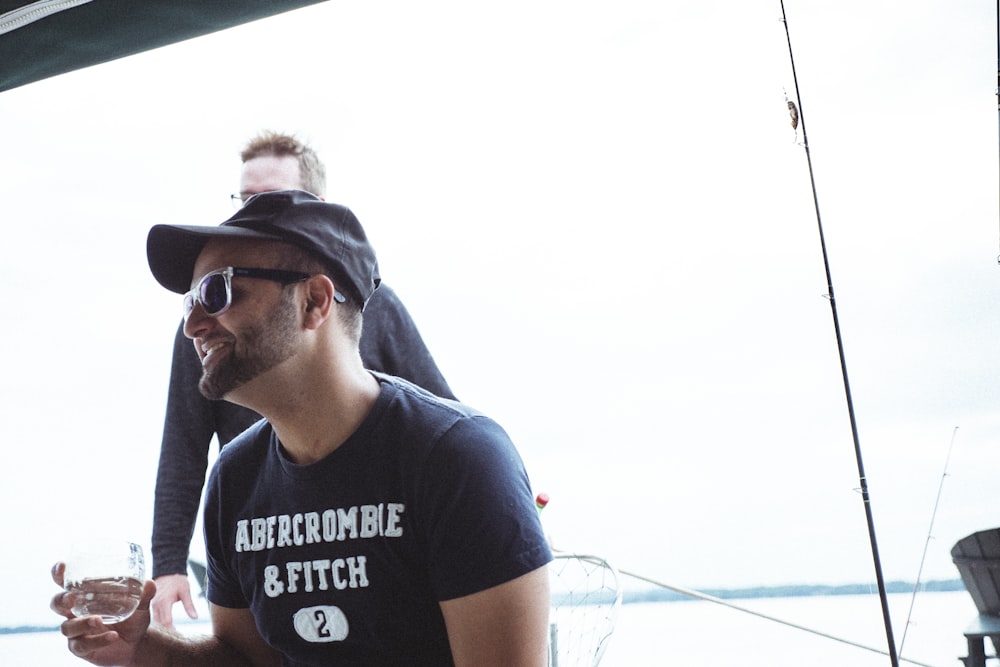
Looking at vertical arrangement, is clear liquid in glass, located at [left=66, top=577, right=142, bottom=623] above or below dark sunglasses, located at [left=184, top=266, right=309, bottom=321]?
below

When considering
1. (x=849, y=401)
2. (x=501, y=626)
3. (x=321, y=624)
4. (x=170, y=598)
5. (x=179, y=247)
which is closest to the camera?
(x=501, y=626)

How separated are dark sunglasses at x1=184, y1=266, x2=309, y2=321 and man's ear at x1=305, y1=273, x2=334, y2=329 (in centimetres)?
3

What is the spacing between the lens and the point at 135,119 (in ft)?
16.1

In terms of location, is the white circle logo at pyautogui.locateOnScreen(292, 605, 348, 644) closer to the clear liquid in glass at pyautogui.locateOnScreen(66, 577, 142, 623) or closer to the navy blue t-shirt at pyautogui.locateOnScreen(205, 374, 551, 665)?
the navy blue t-shirt at pyautogui.locateOnScreen(205, 374, 551, 665)

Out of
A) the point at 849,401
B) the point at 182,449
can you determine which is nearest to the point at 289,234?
the point at 182,449

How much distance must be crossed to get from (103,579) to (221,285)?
0.39 m

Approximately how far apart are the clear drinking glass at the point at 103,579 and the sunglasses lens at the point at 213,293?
0.31 metres

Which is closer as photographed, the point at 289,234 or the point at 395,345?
the point at 289,234

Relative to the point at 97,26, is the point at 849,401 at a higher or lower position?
lower

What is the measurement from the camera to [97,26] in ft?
6.59

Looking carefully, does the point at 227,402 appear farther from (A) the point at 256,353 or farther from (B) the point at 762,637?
(B) the point at 762,637

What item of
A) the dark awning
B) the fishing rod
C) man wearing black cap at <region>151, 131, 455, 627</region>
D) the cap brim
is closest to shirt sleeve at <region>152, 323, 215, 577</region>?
man wearing black cap at <region>151, 131, 455, 627</region>

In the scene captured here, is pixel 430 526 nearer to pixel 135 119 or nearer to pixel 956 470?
pixel 956 470

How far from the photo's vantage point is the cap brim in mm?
1178
